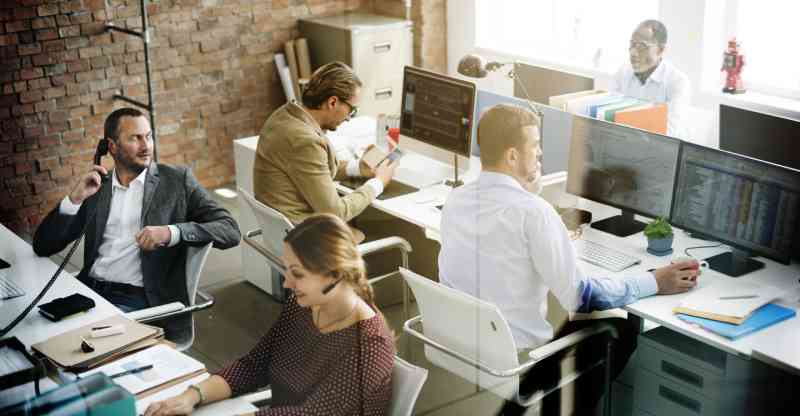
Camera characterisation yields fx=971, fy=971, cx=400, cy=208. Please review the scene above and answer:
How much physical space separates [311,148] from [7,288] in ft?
5.11

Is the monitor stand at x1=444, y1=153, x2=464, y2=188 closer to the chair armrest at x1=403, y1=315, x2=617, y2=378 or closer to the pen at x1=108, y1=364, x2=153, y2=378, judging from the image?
the chair armrest at x1=403, y1=315, x2=617, y2=378

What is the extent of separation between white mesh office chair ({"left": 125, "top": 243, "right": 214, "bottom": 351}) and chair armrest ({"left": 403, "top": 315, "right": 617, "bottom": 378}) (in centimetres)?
61

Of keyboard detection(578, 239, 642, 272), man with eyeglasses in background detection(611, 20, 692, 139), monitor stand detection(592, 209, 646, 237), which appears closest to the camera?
keyboard detection(578, 239, 642, 272)

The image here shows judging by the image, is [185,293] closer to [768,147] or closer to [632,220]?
[632,220]

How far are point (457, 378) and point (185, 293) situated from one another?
835 mm

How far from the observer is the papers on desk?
82.6 inches

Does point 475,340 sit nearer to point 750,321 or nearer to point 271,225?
point 750,321

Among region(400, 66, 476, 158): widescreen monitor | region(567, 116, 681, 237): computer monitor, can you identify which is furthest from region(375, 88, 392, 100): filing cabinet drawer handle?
region(567, 116, 681, 237): computer monitor

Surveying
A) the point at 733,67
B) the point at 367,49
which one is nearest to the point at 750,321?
the point at 733,67

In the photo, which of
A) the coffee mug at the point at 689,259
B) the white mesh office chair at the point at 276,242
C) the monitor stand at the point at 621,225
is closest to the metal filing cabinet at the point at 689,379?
the coffee mug at the point at 689,259

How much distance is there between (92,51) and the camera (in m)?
2.44

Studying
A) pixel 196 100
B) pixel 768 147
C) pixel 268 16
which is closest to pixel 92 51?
pixel 196 100

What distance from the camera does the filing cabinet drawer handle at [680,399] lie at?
2656mm

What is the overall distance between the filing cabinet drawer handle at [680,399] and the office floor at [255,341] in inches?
14.7
